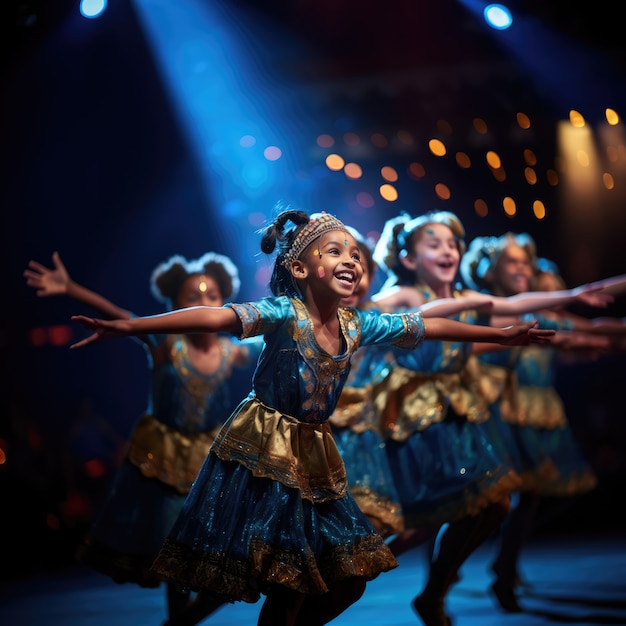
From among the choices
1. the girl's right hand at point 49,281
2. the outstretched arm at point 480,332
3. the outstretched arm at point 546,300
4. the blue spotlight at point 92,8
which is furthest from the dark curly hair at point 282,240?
the blue spotlight at point 92,8

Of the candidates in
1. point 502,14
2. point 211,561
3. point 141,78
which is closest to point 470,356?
point 211,561

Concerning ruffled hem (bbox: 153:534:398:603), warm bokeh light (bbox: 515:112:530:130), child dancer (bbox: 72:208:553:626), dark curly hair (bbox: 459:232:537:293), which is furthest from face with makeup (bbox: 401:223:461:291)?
warm bokeh light (bbox: 515:112:530:130)

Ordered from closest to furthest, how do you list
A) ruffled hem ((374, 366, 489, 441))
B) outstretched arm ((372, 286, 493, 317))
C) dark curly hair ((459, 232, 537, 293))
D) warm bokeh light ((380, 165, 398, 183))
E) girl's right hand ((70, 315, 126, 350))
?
girl's right hand ((70, 315, 126, 350)) → outstretched arm ((372, 286, 493, 317)) → ruffled hem ((374, 366, 489, 441)) → dark curly hair ((459, 232, 537, 293)) → warm bokeh light ((380, 165, 398, 183))

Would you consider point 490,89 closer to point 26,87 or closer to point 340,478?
point 26,87

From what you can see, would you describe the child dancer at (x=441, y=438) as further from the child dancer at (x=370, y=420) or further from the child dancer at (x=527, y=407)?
the child dancer at (x=527, y=407)

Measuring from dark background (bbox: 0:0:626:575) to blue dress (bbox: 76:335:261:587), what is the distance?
2180 millimetres

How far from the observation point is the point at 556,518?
24.6ft

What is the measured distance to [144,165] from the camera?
21.5ft

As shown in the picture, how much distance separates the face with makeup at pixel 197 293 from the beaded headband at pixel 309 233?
56.2 inches

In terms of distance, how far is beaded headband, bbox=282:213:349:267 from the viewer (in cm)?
318

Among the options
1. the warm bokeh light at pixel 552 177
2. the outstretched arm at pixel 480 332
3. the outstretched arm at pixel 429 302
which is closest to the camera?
the outstretched arm at pixel 480 332

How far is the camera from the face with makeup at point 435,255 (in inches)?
176

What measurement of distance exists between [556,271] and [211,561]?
4168 mm

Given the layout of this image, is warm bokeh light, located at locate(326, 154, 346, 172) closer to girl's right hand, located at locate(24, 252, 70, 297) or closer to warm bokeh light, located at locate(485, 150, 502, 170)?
warm bokeh light, located at locate(485, 150, 502, 170)
